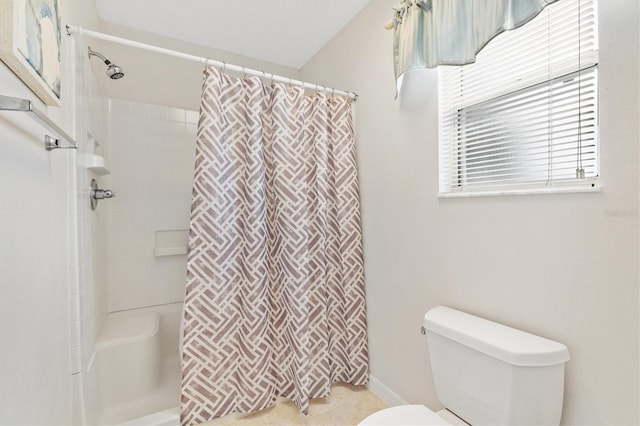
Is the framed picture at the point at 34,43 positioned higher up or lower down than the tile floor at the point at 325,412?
higher up

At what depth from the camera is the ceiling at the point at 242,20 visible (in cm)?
187

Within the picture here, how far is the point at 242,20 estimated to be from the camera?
79.7 inches

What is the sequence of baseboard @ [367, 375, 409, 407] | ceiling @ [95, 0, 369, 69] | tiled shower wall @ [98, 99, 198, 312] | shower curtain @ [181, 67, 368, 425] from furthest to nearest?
tiled shower wall @ [98, 99, 198, 312], ceiling @ [95, 0, 369, 69], baseboard @ [367, 375, 409, 407], shower curtain @ [181, 67, 368, 425]

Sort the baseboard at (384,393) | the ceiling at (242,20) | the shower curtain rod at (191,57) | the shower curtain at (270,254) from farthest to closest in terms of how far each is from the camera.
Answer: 1. the ceiling at (242,20)
2. the baseboard at (384,393)
3. the shower curtain at (270,254)
4. the shower curtain rod at (191,57)

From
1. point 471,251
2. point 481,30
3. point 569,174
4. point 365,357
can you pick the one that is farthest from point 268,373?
point 481,30

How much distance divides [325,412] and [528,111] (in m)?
1.73

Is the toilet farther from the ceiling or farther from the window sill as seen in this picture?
the ceiling

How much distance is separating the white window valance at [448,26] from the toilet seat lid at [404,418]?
1.33 m

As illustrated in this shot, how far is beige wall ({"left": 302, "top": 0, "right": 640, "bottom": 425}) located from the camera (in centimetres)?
85

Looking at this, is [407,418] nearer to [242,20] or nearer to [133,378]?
[133,378]

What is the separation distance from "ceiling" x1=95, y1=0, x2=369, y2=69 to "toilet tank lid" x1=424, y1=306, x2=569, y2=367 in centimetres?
184

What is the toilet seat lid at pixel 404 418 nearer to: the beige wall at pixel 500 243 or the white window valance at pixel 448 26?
the beige wall at pixel 500 243

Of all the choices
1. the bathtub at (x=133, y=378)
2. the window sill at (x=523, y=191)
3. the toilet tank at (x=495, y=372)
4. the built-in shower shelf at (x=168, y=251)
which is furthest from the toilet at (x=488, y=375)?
the built-in shower shelf at (x=168, y=251)

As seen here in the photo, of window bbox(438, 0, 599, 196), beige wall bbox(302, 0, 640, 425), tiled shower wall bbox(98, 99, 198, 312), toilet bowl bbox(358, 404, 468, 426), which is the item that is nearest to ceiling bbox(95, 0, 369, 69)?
beige wall bbox(302, 0, 640, 425)
